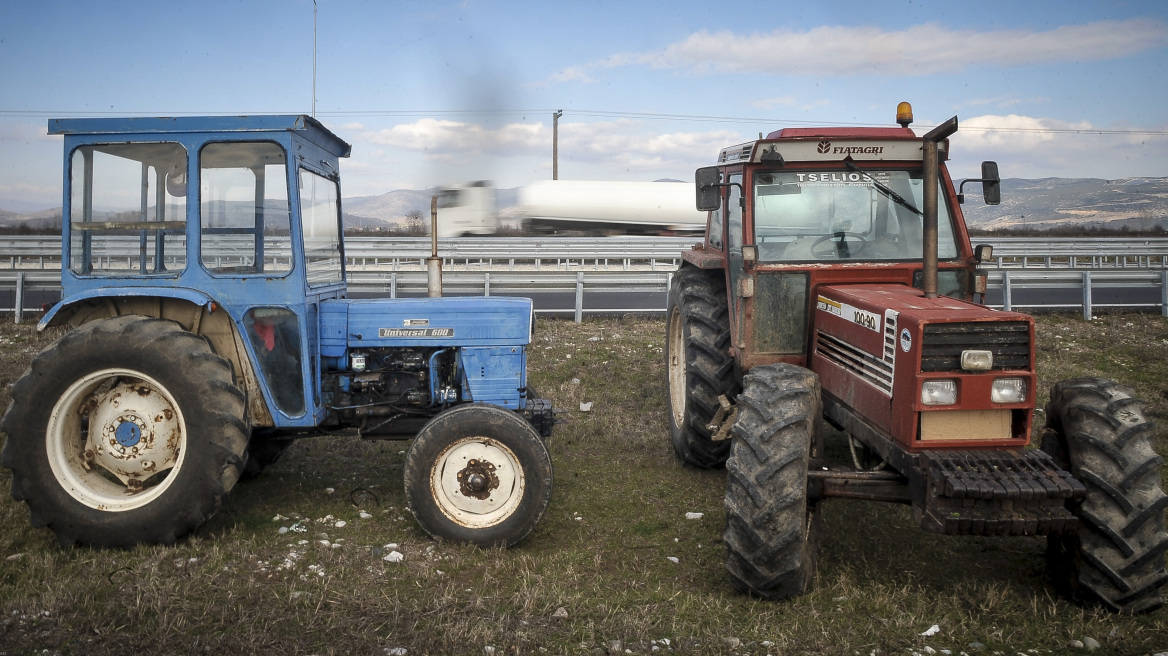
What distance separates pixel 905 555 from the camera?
15.6ft

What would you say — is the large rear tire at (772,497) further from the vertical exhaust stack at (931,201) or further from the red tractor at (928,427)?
the vertical exhaust stack at (931,201)

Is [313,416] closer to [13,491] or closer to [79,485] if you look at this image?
[79,485]

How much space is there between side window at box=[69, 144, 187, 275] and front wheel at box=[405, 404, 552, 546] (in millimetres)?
1801

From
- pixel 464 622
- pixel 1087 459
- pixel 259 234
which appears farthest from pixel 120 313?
pixel 1087 459

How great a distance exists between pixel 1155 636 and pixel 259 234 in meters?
5.00

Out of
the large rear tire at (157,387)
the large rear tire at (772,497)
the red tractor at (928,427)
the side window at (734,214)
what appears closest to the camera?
the red tractor at (928,427)

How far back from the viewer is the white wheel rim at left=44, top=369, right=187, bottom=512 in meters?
4.60

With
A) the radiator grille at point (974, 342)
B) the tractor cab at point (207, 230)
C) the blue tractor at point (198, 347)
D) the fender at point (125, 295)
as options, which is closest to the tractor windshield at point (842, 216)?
the radiator grille at point (974, 342)

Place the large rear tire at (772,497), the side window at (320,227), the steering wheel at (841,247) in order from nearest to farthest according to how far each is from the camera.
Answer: the large rear tire at (772,497) < the side window at (320,227) < the steering wheel at (841,247)

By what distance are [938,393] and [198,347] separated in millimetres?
3788

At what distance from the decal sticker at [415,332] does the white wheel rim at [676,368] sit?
2.64m

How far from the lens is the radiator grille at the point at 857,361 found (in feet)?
13.7

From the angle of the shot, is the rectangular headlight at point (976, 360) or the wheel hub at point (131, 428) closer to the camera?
the rectangular headlight at point (976, 360)

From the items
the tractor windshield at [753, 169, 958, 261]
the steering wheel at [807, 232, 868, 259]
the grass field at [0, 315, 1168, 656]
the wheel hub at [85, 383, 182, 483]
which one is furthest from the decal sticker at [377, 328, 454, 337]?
the steering wheel at [807, 232, 868, 259]
